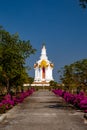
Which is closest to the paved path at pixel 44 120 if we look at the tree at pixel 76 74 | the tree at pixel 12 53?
the tree at pixel 12 53

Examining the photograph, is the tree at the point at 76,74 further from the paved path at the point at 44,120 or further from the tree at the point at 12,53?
the paved path at the point at 44,120

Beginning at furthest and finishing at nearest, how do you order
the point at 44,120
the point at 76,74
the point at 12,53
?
1. the point at 76,74
2. the point at 12,53
3. the point at 44,120

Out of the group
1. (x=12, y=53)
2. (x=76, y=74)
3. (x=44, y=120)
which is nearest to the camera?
(x=44, y=120)

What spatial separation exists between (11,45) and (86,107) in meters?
15.3

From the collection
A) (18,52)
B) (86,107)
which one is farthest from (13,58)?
(86,107)

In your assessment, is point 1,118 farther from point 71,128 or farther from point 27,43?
point 27,43

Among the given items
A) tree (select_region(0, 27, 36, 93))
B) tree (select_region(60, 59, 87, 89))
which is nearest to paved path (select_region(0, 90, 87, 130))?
tree (select_region(0, 27, 36, 93))

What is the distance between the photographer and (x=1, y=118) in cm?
2042

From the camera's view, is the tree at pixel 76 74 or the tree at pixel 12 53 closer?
the tree at pixel 12 53

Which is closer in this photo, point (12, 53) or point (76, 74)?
point (12, 53)

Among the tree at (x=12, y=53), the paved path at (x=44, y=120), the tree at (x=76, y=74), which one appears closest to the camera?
the paved path at (x=44, y=120)

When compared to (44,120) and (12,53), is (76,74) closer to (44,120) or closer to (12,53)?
(12,53)

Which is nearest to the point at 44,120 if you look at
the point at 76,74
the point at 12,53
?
the point at 12,53

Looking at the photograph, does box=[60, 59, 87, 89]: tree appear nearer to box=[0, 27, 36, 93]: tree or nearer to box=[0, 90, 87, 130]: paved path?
box=[0, 27, 36, 93]: tree
